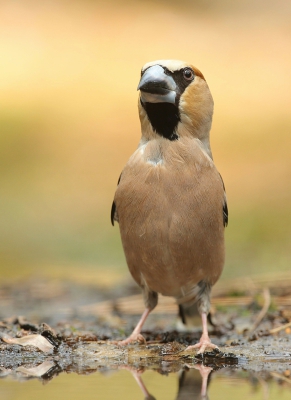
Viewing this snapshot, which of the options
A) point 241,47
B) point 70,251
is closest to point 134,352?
point 70,251

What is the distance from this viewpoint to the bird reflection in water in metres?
3.68

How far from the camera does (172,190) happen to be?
17.5ft

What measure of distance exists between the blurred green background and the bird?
3763 millimetres

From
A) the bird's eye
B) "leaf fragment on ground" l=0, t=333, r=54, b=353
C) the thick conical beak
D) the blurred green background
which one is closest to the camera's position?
"leaf fragment on ground" l=0, t=333, r=54, b=353

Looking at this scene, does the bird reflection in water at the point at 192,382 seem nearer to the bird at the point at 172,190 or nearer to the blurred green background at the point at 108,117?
the bird at the point at 172,190

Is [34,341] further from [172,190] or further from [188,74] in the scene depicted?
[188,74]

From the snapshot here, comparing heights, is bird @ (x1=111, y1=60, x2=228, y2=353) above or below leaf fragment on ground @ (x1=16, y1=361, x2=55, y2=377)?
above

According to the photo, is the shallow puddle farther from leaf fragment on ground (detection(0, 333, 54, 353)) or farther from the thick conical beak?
the thick conical beak

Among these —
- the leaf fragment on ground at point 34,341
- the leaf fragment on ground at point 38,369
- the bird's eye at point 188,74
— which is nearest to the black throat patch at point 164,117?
the bird's eye at point 188,74

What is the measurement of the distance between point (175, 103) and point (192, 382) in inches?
85.9

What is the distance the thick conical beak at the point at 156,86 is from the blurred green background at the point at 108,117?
4.35m

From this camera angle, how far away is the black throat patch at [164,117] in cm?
544

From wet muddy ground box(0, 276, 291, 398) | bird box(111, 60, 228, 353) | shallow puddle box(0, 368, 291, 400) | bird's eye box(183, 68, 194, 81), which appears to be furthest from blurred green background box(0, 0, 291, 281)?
shallow puddle box(0, 368, 291, 400)

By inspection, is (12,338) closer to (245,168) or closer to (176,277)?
(176,277)
